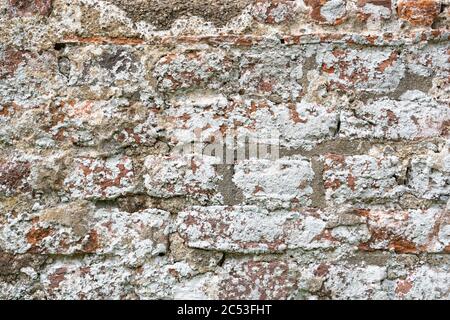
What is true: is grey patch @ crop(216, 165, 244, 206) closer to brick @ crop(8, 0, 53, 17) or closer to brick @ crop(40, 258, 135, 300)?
brick @ crop(40, 258, 135, 300)

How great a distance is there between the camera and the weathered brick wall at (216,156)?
4.32ft

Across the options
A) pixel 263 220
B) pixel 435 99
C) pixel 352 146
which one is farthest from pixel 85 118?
pixel 435 99

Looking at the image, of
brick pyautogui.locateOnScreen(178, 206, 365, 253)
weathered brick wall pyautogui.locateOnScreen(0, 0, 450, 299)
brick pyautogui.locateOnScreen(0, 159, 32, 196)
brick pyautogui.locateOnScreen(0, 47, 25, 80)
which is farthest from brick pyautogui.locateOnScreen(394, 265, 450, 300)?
brick pyautogui.locateOnScreen(0, 47, 25, 80)

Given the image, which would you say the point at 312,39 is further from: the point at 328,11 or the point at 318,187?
the point at 318,187

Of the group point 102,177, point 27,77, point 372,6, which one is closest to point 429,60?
point 372,6

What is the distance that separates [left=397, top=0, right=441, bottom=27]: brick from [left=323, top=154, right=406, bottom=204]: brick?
1.26 ft

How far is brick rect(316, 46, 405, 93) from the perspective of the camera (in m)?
1.32

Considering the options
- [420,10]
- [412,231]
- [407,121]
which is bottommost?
[412,231]

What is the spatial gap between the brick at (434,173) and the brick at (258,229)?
224 mm

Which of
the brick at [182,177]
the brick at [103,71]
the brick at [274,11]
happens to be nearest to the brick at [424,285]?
the brick at [182,177]

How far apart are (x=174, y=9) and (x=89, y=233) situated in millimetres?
671

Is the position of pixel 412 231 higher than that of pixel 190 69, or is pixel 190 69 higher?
pixel 190 69

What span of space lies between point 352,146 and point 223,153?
0.36m

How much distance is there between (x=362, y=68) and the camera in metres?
1.32
